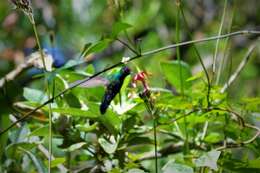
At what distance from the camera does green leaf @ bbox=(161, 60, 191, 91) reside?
78 cm

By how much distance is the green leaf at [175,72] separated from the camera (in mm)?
783

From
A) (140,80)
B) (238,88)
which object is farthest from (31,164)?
(238,88)

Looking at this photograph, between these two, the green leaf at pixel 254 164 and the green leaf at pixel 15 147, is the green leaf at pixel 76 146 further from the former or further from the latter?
the green leaf at pixel 254 164

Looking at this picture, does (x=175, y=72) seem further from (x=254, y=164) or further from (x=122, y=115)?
(x=254, y=164)

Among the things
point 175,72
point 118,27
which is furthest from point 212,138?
point 118,27

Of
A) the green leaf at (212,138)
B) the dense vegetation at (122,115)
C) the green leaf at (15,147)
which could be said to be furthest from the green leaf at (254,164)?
the green leaf at (15,147)

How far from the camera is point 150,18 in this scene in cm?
248

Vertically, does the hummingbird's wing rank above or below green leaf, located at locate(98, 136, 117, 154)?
above

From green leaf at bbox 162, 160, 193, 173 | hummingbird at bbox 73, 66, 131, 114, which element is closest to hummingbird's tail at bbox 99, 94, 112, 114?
hummingbird at bbox 73, 66, 131, 114

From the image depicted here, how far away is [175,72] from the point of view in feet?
2.60

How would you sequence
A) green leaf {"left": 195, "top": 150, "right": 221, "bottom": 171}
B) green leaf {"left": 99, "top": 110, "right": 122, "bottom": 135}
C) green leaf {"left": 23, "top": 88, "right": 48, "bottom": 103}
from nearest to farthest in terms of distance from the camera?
1. green leaf {"left": 195, "top": 150, "right": 221, "bottom": 171}
2. green leaf {"left": 99, "top": 110, "right": 122, "bottom": 135}
3. green leaf {"left": 23, "top": 88, "right": 48, "bottom": 103}

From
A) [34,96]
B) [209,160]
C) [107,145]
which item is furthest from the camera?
[34,96]

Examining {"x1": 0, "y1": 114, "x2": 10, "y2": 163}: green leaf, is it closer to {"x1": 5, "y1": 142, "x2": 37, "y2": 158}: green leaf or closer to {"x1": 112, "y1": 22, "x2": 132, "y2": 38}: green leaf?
{"x1": 5, "y1": 142, "x2": 37, "y2": 158}: green leaf

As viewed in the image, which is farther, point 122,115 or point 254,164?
point 122,115
